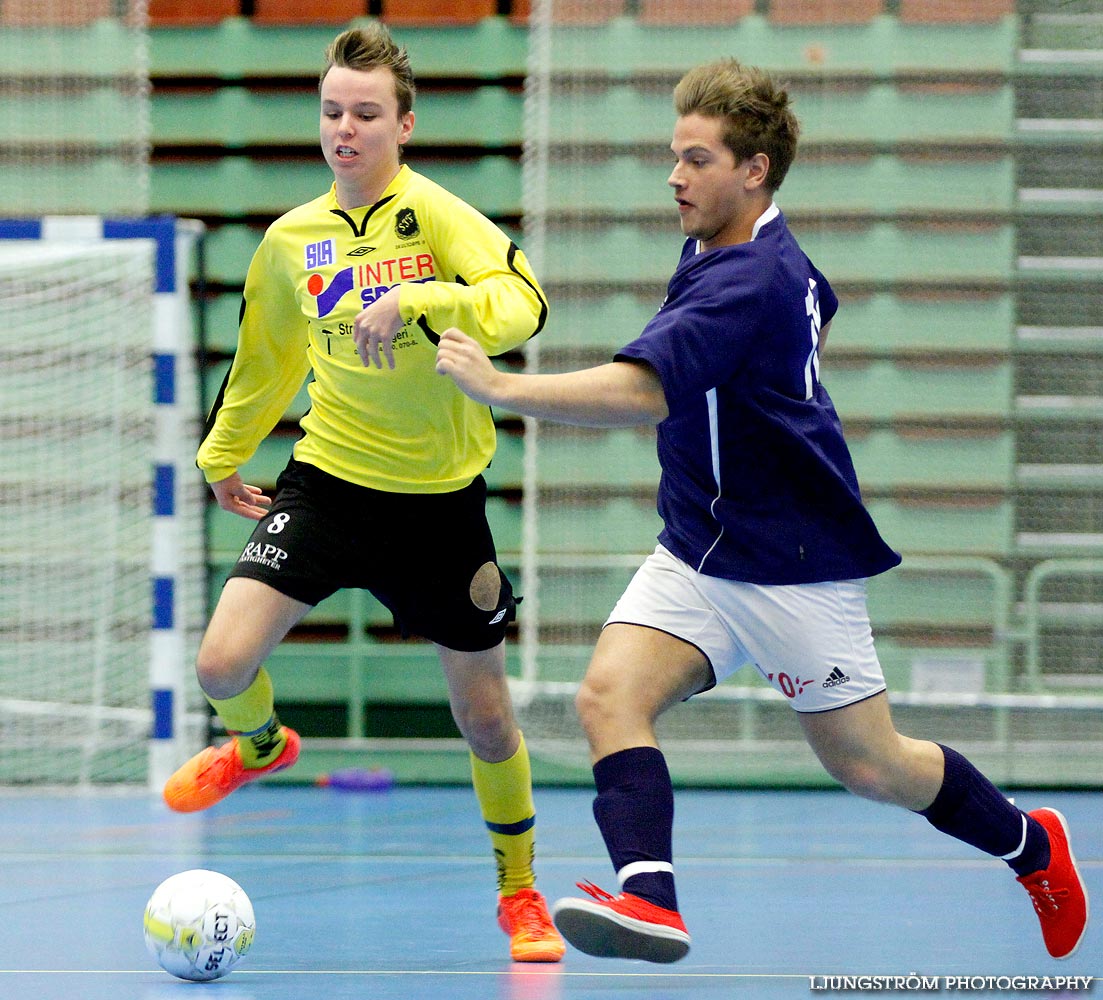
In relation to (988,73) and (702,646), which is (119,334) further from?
(702,646)

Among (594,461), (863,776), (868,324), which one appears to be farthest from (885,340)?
(863,776)

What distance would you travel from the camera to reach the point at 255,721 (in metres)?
3.87

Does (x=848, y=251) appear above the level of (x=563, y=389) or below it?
above

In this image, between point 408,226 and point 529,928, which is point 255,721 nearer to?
point 529,928

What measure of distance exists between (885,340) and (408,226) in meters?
3.51

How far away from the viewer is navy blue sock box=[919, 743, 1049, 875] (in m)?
3.21

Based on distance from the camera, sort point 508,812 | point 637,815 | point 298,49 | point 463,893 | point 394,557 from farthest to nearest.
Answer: point 298,49
point 463,893
point 508,812
point 394,557
point 637,815

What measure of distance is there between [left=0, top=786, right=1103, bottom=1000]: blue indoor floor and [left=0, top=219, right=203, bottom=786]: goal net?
398 millimetres

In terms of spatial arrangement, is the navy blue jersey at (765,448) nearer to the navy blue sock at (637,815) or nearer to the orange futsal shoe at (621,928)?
the navy blue sock at (637,815)

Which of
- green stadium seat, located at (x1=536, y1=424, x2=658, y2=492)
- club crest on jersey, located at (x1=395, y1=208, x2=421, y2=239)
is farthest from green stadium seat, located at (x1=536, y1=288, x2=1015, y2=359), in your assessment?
club crest on jersey, located at (x1=395, y1=208, x2=421, y2=239)

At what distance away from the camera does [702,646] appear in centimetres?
304

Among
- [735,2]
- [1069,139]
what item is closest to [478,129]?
[735,2]

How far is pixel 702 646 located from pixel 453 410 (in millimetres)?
963

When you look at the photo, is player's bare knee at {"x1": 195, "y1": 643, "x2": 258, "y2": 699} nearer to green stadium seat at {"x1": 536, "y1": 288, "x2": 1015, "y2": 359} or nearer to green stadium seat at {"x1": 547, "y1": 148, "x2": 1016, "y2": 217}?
green stadium seat at {"x1": 536, "y1": 288, "x2": 1015, "y2": 359}
